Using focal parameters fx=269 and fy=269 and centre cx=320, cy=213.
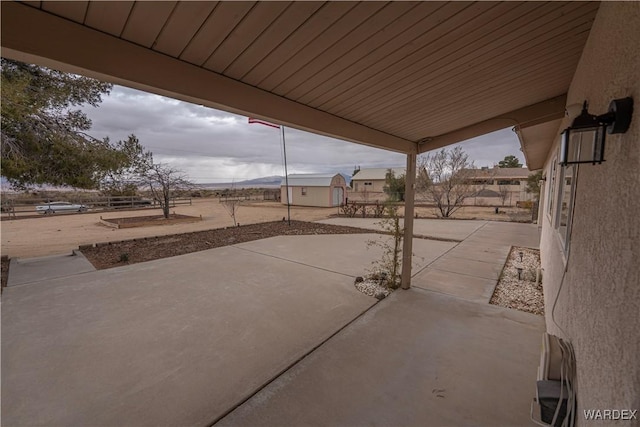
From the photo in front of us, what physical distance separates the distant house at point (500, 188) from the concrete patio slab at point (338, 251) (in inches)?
390

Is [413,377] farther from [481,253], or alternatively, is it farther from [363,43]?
[481,253]

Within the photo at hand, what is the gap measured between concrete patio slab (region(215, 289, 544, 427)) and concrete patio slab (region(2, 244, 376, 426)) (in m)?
0.28

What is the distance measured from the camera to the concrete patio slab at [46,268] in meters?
4.87

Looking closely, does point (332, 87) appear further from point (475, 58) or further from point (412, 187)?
point (412, 187)

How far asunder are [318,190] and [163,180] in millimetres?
11172

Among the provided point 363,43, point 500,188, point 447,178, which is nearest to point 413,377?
point 363,43

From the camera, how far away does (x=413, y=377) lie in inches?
94.0

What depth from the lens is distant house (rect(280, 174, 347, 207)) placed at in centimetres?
2106

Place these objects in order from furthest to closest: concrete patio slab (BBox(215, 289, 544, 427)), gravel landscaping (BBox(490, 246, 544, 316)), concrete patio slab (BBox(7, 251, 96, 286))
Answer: concrete patio slab (BBox(7, 251, 96, 286)) < gravel landscaping (BBox(490, 246, 544, 316)) < concrete patio slab (BBox(215, 289, 544, 427))

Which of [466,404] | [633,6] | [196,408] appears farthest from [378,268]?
[633,6]

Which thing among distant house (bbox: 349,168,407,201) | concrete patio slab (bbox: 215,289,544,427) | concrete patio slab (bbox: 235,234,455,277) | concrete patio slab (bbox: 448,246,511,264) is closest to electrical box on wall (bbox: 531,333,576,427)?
concrete patio slab (bbox: 215,289,544,427)

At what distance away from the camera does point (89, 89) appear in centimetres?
628

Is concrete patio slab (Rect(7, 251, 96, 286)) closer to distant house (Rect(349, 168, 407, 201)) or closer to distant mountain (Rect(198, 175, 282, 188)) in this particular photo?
distant mountain (Rect(198, 175, 282, 188))

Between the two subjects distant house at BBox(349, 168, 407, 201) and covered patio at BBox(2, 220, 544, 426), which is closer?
covered patio at BBox(2, 220, 544, 426)
